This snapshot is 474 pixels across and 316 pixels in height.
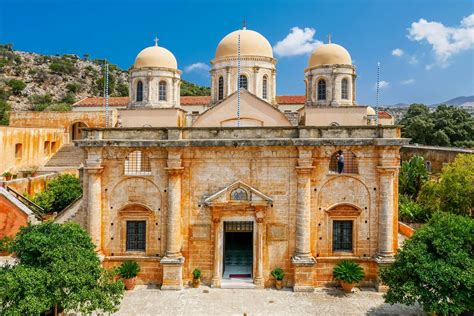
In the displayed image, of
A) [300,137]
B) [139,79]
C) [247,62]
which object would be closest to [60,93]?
[139,79]

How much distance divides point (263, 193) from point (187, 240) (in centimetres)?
377

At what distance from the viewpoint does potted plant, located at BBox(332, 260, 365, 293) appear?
14.7 metres

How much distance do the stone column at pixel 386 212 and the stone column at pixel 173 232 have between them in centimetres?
816

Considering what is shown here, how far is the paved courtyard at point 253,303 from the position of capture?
13.2 meters

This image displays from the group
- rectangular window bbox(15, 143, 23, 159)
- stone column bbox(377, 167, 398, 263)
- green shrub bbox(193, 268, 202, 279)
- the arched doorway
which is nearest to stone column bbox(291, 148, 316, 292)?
stone column bbox(377, 167, 398, 263)

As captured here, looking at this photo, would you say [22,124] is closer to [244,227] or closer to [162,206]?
[162,206]

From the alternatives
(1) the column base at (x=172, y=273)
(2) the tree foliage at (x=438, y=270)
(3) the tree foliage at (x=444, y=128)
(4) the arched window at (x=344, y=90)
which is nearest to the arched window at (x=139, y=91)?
(4) the arched window at (x=344, y=90)

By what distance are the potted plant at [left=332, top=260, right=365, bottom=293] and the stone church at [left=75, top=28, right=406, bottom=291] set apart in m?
0.47

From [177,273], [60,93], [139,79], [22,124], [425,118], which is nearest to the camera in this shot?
[177,273]

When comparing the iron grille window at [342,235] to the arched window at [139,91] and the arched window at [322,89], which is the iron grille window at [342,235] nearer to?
the arched window at [322,89]

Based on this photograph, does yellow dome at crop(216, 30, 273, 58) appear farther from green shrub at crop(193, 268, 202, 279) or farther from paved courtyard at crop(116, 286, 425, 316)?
paved courtyard at crop(116, 286, 425, 316)

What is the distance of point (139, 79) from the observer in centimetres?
A: 2570

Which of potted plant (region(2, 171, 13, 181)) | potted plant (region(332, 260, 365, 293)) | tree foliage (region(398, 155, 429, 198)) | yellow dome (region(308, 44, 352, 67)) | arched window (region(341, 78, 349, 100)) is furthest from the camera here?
tree foliage (region(398, 155, 429, 198))

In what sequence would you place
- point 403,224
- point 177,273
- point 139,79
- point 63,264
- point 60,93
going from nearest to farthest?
point 63,264 → point 177,273 → point 403,224 → point 139,79 → point 60,93
